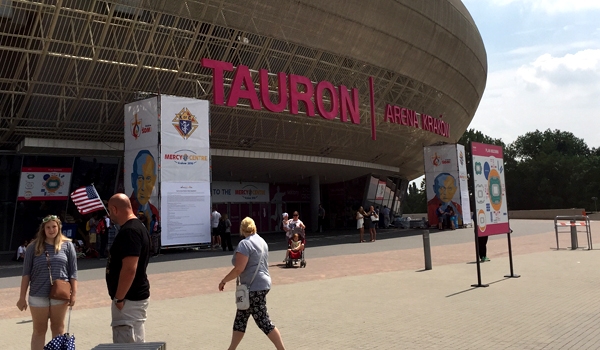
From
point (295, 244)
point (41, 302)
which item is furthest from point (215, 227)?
point (41, 302)

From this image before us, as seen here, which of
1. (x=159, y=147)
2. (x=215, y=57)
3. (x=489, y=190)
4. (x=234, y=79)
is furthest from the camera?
(x=215, y=57)

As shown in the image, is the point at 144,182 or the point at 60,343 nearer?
the point at 60,343

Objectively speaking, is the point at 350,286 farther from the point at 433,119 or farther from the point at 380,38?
the point at 433,119

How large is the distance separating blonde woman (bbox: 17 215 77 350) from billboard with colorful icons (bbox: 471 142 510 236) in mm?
8977

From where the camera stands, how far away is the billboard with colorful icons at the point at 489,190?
496 inches

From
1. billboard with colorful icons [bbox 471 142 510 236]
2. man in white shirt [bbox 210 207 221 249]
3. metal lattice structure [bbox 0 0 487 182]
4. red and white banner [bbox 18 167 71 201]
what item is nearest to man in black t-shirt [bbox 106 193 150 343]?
billboard with colorful icons [bbox 471 142 510 236]

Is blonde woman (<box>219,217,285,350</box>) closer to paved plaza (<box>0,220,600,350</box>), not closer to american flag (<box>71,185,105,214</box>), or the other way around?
paved plaza (<box>0,220,600,350</box>)

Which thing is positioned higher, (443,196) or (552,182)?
(552,182)

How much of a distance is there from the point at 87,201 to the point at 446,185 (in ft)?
78.6

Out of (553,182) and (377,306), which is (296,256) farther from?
(553,182)

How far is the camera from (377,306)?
9.52 m

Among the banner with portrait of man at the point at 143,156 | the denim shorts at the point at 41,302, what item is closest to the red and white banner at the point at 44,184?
the banner with portrait of man at the point at 143,156

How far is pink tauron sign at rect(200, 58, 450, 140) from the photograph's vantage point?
24797mm

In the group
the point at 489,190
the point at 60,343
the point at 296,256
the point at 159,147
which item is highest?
the point at 159,147
